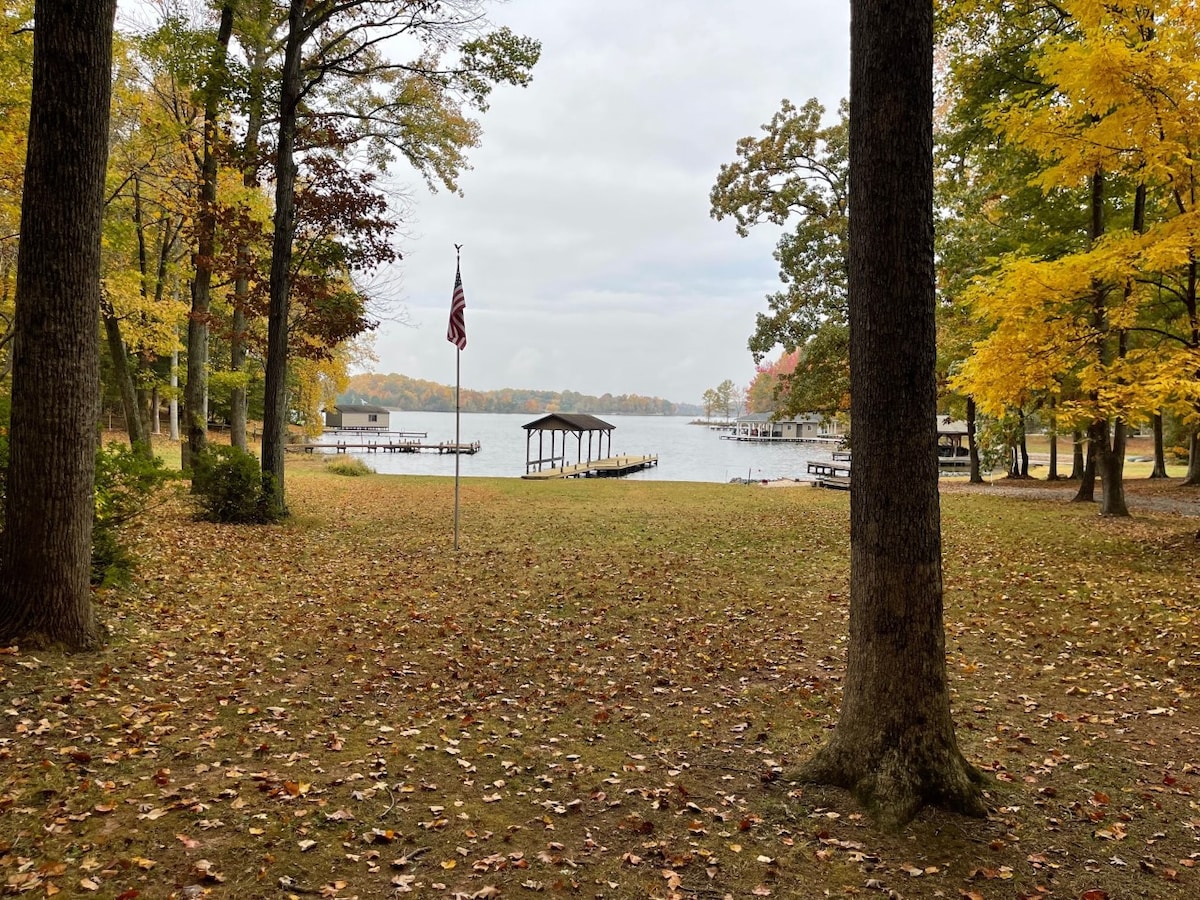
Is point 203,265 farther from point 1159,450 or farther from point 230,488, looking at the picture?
point 1159,450

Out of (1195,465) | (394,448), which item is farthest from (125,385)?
(394,448)

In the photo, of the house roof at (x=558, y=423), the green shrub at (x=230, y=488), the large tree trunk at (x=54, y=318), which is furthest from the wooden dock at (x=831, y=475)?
the large tree trunk at (x=54, y=318)

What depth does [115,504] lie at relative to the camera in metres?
6.73

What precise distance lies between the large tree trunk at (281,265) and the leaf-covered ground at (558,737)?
2.78 metres

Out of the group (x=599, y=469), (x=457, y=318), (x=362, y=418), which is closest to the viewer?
(x=457, y=318)

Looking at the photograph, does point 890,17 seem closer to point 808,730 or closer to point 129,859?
point 808,730

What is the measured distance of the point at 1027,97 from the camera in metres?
10.7

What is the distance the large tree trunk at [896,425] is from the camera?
131 inches

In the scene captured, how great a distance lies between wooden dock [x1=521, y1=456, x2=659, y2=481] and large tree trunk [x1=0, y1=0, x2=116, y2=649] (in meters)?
30.0

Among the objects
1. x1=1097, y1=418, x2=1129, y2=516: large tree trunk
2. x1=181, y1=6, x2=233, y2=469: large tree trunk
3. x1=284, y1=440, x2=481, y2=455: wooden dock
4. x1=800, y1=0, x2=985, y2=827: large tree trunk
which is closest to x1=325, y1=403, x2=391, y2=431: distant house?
x1=284, y1=440, x2=481, y2=455: wooden dock

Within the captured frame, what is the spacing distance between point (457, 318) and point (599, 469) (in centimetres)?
3199

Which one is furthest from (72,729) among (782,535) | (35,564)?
(782,535)

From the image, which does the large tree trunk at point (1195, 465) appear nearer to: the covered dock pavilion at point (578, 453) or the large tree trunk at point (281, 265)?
the covered dock pavilion at point (578, 453)

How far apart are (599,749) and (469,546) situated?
24.0 feet
